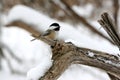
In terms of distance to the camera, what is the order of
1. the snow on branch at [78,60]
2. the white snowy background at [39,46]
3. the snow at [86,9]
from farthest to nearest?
the snow at [86,9], the white snowy background at [39,46], the snow on branch at [78,60]

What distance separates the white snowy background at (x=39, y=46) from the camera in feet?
2.71

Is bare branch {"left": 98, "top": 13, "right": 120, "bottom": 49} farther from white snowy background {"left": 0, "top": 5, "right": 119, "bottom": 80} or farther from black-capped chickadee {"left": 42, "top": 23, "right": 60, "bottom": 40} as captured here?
black-capped chickadee {"left": 42, "top": 23, "right": 60, "bottom": 40}

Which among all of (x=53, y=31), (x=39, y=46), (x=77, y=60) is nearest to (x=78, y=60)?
(x=77, y=60)

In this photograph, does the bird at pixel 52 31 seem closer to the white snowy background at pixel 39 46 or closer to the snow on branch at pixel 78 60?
the white snowy background at pixel 39 46

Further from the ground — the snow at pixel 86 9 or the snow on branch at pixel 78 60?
the snow at pixel 86 9

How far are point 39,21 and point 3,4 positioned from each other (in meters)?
2.02

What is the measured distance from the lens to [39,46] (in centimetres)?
302

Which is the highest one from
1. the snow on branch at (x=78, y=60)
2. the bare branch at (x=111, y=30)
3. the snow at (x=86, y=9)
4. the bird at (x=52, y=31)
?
the snow at (x=86, y=9)

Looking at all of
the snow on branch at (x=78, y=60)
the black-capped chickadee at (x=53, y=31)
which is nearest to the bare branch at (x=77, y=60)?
the snow on branch at (x=78, y=60)

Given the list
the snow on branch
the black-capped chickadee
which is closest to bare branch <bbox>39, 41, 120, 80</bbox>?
the snow on branch

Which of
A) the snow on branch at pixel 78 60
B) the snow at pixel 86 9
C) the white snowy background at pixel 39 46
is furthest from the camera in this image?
the snow at pixel 86 9

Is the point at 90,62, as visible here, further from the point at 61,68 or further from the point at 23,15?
the point at 23,15

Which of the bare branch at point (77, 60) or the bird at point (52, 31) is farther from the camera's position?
the bird at point (52, 31)

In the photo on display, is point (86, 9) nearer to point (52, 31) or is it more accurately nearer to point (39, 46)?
point (39, 46)
